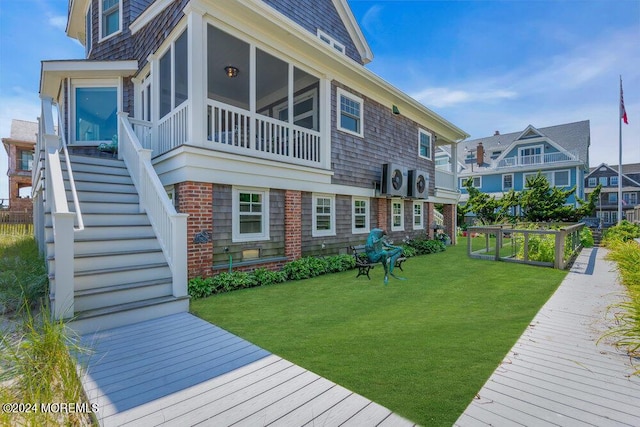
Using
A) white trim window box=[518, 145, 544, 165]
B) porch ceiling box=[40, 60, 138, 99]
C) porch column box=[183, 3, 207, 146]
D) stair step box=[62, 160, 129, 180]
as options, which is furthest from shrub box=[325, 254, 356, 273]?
white trim window box=[518, 145, 544, 165]

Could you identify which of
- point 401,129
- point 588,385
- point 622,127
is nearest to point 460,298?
point 588,385

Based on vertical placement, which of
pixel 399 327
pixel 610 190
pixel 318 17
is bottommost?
pixel 399 327

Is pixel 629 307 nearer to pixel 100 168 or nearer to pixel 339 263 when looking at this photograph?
pixel 339 263

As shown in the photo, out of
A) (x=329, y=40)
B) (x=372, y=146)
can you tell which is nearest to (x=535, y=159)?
(x=372, y=146)

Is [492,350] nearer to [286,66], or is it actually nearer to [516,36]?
[286,66]

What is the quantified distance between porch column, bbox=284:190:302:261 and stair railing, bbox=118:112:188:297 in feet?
10.4

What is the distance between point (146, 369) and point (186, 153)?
4159 mm

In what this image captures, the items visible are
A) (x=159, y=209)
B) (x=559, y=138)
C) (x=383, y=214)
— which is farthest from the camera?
(x=559, y=138)

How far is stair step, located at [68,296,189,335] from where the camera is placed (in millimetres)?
3795

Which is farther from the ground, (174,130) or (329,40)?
(329,40)

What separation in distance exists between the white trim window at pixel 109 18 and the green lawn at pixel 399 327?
33.5 ft

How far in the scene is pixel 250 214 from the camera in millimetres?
7168

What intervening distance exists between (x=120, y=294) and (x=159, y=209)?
1646mm

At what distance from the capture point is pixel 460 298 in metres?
5.64
